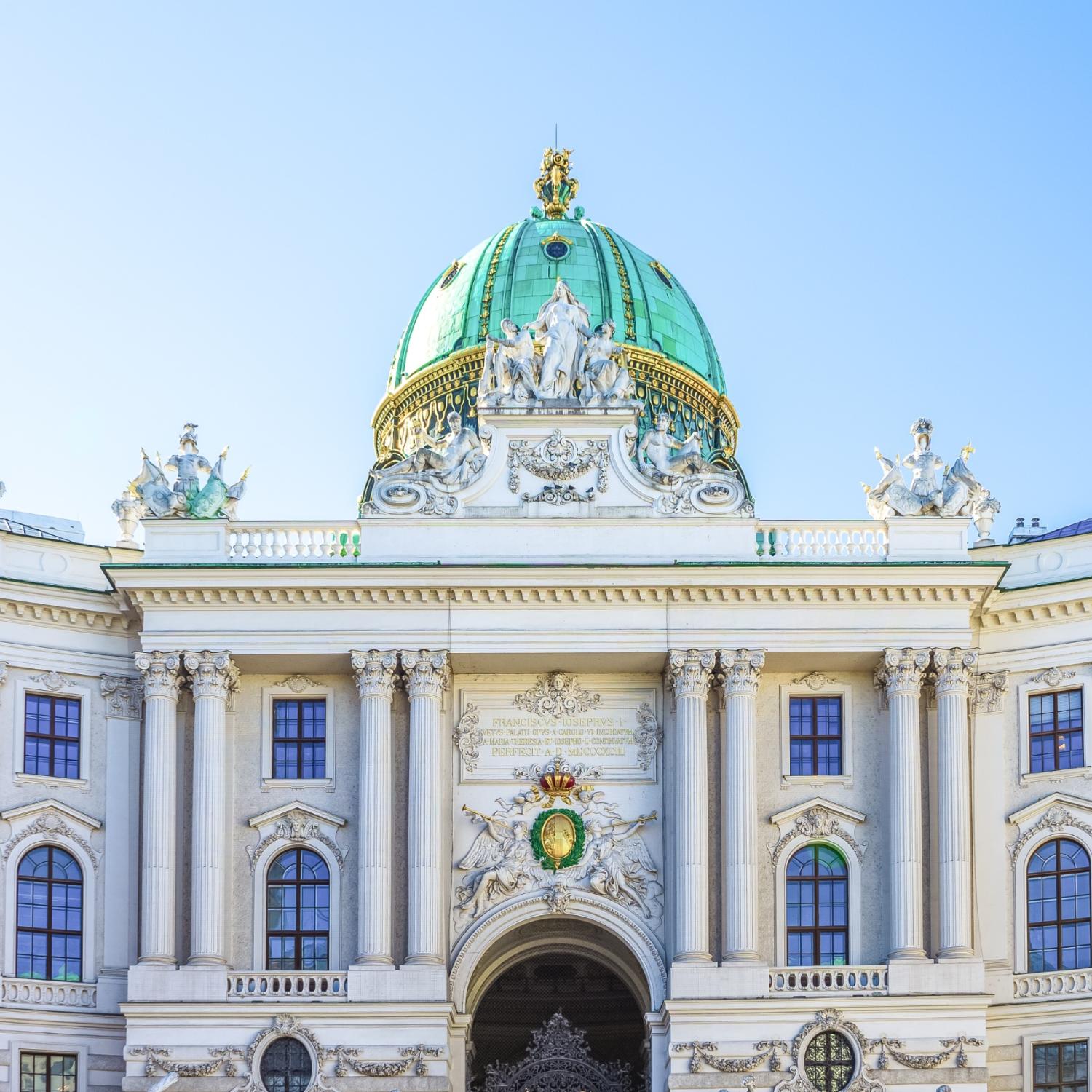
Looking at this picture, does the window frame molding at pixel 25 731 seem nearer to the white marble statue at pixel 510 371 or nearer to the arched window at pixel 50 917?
the arched window at pixel 50 917

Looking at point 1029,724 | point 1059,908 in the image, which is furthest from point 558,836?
point 1059,908

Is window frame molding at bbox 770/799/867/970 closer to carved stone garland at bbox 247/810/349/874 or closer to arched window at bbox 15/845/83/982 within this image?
carved stone garland at bbox 247/810/349/874

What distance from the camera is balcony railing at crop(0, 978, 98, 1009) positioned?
5166 cm

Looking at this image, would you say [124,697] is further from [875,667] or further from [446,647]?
[875,667]

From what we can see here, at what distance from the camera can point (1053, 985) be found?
52.0 metres

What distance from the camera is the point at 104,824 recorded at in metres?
53.4

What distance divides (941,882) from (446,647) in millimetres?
10217

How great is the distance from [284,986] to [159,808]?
4.06 meters

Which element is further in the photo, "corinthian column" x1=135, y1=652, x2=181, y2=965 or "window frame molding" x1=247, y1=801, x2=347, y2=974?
"window frame molding" x1=247, y1=801, x2=347, y2=974

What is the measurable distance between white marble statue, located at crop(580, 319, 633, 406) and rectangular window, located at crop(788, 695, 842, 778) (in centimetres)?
682

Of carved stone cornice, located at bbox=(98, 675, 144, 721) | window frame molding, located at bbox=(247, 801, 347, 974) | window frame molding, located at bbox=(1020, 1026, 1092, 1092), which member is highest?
carved stone cornice, located at bbox=(98, 675, 144, 721)

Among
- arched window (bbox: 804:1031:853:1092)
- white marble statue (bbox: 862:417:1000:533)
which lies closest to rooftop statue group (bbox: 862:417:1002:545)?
white marble statue (bbox: 862:417:1000:533)

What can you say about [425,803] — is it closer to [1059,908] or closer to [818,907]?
[818,907]

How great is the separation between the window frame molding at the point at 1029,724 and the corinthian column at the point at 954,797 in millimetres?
1161
